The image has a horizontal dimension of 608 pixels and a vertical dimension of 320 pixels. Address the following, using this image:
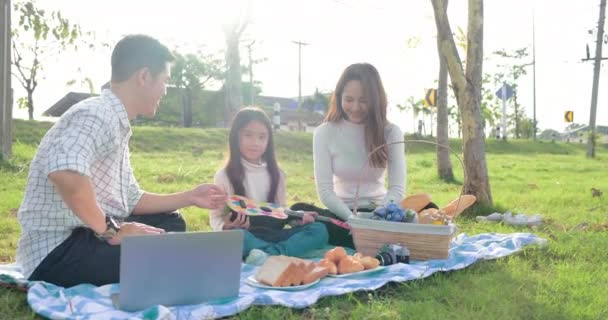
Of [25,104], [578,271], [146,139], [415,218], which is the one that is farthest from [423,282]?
[25,104]

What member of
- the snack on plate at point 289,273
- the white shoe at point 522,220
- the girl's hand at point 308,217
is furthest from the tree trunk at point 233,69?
the snack on plate at point 289,273

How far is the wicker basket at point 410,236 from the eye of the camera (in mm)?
3242

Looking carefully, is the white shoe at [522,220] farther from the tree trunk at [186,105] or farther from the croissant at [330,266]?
the tree trunk at [186,105]

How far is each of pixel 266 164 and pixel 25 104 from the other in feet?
77.3

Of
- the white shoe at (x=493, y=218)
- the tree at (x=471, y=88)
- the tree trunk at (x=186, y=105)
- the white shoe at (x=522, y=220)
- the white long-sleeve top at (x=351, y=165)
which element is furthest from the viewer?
the tree trunk at (x=186, y=105)

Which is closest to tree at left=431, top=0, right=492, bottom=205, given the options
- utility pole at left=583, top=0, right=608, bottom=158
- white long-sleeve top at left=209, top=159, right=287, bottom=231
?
white long-sleeve top at left=209, top=159, right=287, bottom=231

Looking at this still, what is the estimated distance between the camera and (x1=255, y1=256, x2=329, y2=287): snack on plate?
274 centimetres

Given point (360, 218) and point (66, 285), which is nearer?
point (66, 285)

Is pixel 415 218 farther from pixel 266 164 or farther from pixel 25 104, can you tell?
pixel 25 104

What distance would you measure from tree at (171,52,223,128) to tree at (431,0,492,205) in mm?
30911

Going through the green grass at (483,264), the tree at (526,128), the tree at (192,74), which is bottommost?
the green grass at (483,264)

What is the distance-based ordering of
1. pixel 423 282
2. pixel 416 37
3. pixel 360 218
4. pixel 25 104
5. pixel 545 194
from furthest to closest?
pixel 25 104 → pixel 416 37 → pixel 545 194 → pixel 360 218 → pixel 423 282

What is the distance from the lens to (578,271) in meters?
3.20

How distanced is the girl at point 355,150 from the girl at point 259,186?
0.66 feet
